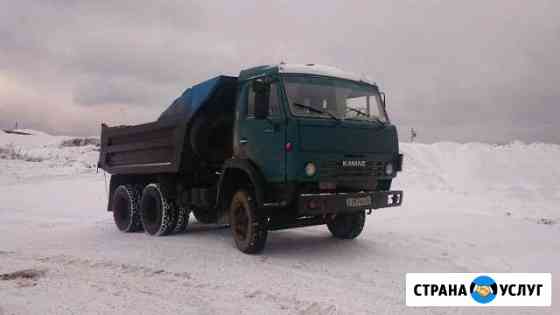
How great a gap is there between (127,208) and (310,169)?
18.1 ft

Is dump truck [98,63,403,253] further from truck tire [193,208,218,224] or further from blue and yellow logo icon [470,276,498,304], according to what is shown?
blue and yellow logo icon [470,276,498,304]

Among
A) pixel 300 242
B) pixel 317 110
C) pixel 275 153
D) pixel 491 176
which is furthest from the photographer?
pixel 491 176

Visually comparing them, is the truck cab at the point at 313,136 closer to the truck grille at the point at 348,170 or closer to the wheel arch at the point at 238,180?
the truck grille at the point at 348,170

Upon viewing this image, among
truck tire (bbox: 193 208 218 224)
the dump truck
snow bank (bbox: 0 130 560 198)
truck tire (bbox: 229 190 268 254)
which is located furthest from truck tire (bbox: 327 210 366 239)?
snow bank (bbox: 0 130 560 198)

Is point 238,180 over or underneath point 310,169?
underneath

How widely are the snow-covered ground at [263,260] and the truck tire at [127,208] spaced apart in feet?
1.28

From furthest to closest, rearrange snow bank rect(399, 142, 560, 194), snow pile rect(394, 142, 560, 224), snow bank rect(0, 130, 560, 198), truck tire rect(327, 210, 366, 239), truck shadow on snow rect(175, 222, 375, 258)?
snow bank rect(399, 142, 560, 194)
snow bank rect(0, 130, 560, 198)
snow pile rect(394, 142, 560, 224)
truck tire rect(327, 210, 366, 239)
truck shadow on snow rect(175, 222, 375, 258)

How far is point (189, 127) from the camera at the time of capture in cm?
804

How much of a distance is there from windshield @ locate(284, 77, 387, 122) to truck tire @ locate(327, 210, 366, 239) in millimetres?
1901

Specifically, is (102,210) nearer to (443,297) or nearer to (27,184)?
(27,184)

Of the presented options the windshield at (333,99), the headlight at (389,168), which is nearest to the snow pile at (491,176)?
the headlight at (389,168)

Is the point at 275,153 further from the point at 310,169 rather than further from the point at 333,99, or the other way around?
the point at 333,99

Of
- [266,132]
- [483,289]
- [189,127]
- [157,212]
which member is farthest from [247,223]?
[483,289]

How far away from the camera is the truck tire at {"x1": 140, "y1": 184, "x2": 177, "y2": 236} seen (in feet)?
29.7
